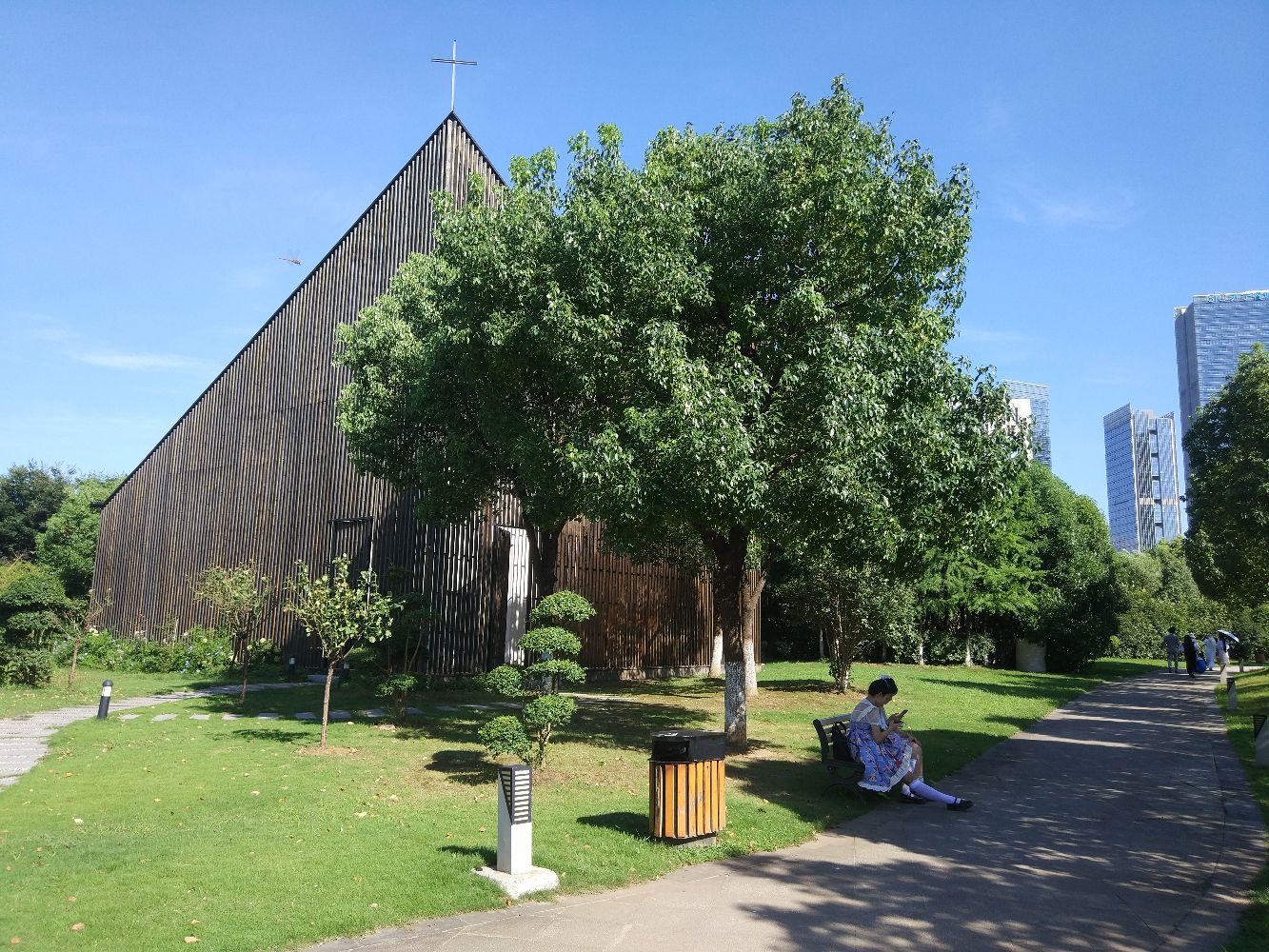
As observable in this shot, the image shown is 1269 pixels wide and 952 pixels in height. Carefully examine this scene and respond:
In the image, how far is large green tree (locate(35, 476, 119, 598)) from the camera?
42.5 metres

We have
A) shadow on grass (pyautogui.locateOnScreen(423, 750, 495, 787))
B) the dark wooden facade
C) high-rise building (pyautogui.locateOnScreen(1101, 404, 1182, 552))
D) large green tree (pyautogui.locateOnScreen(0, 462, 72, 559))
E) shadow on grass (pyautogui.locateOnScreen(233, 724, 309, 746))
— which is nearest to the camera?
shadow on grass (pyautogui.locateOnScreen(423, 750, 495, 787))

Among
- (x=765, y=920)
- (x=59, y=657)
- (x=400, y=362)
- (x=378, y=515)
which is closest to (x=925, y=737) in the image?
(x=765, y=920)

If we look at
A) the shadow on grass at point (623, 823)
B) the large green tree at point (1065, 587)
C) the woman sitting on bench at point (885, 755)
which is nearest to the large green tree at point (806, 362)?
the woman sitting on bench at point (885, 755)

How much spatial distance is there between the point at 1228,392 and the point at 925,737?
14.6 meters

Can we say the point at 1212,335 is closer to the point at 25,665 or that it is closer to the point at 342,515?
the point at 342,515

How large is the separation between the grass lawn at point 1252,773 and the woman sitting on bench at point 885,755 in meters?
3.02

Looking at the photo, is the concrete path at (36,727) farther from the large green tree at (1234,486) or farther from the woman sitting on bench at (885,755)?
the large green tree at (1234,486)

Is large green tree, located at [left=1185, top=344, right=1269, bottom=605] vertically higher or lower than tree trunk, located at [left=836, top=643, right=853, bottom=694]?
higher

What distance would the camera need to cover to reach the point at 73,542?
4416 centimetres

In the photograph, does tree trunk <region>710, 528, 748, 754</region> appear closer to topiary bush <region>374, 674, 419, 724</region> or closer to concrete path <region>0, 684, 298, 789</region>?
topiary bush <region>374, 674, 419, 724</region>

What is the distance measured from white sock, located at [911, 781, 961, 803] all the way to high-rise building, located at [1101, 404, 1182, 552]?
155 meters

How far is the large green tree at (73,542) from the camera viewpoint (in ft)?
140

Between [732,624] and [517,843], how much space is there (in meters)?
6.06

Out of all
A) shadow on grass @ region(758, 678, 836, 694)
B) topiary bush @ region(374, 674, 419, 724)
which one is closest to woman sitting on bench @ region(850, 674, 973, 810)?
topiary bush @ region(374, 674, 419, 724)
